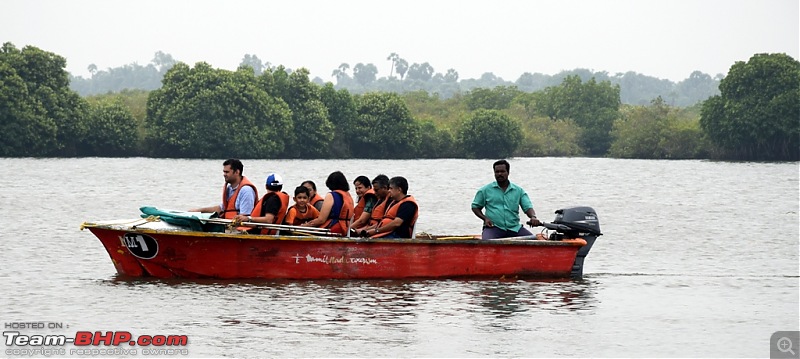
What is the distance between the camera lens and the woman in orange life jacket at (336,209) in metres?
17.2

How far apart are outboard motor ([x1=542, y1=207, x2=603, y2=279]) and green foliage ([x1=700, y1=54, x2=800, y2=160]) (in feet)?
227

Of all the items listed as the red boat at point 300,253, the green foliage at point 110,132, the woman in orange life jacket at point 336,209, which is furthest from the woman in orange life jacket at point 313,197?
the green foliage at point 110,132

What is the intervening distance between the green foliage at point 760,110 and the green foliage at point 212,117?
2988cm

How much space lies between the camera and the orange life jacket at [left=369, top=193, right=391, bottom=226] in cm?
1741

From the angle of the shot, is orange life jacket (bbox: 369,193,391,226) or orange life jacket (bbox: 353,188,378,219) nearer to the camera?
orange life jacket (bbox: 369,193,391,226)

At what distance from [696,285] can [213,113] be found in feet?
216

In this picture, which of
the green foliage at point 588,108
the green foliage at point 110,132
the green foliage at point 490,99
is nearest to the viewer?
the green foliage at point 110,132

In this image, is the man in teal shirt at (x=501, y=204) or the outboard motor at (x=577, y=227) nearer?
the man in teal shirt at (x=501, y=204)

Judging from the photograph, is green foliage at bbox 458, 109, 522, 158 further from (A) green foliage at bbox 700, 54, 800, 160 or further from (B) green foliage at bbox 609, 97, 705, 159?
(A) green foliage at bbox 700, 54, 800, 160

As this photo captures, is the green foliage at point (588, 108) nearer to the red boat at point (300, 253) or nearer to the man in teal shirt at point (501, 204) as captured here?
the man in teal shirt at point (501, 204)

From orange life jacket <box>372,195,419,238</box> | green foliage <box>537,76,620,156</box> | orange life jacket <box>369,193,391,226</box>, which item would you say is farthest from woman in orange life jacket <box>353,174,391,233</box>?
green foliage <box>537,76,620,156</box>

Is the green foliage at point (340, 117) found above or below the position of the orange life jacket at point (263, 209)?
above

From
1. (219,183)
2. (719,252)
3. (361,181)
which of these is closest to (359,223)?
(361,181)

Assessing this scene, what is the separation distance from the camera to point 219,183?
52375 mm
